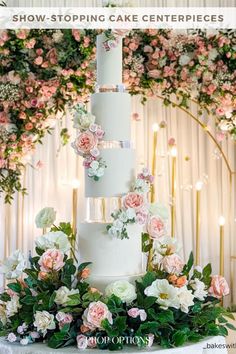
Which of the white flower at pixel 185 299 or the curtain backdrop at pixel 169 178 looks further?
the curtain backdrop at pixel 169 178

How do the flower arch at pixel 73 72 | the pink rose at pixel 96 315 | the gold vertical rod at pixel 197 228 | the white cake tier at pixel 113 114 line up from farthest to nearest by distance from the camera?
the gold vertical rod at pixel 197 228
the flower arch at pixel 73 72
the white cake tier at pixel 113 114
the pink rose at pixel 96 315

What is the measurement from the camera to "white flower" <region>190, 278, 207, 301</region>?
1992 millimetres

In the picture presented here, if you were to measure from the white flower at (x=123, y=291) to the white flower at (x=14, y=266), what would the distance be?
0.32 meters

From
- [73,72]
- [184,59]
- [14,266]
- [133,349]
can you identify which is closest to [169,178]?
[184,59]

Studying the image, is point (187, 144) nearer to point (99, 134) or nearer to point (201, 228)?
point (201, 228)

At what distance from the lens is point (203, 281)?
6.87 ft

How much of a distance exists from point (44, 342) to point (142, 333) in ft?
1.10

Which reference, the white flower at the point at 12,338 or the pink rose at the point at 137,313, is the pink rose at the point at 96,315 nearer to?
the pink rose at the point at 137,313

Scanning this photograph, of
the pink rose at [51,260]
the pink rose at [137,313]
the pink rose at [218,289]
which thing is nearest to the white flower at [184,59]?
the pink rose at [218,289]

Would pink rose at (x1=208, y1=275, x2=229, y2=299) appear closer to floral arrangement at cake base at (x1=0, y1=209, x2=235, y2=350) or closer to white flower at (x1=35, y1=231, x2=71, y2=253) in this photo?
floral arrangement at cake base at (x1=0, y1=209, x2=235, y2=350)

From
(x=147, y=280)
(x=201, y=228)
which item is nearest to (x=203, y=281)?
(x=147, y=280)

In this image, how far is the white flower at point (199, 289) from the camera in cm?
199

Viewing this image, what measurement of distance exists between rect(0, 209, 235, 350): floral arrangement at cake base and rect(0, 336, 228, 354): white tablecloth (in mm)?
21

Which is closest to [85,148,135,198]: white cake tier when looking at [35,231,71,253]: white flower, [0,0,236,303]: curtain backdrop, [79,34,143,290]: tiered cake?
[79,34,143,290]: tiered cake
